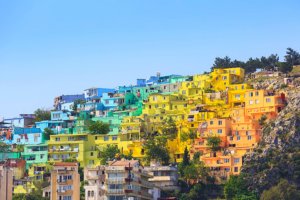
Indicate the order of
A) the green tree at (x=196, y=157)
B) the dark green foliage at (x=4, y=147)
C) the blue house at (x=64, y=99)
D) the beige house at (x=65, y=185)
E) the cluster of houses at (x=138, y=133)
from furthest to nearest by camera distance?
the blue house at (x=64, y=99), the dark green foliage at (x=4, y=147), the green tree at (x=196, y=157), the cluster of houses at (x=138, y=133), the beige house at (x=65, y=185)

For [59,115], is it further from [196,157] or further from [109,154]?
[196,157]

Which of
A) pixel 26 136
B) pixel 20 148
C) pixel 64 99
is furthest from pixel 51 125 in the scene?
pixel 64 99

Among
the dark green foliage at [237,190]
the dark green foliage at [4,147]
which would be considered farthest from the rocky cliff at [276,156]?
the dark green foliage at [4,147]

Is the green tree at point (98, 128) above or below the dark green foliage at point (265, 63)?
below

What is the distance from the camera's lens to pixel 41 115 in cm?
8981

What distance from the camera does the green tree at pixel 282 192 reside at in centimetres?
6166

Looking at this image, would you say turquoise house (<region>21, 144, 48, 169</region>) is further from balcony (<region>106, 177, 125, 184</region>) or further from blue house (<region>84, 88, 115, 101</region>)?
balcony (<region>106, 177, 125, 184</region>)

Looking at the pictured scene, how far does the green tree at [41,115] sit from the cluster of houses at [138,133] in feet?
2.16

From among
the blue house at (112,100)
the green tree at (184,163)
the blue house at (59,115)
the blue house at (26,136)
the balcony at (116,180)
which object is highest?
the blue house at (112,100)

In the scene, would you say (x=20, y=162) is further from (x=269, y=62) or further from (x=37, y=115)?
(x=269, y=62)

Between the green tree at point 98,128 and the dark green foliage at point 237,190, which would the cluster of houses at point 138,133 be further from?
the dark green foliage at point 237,190

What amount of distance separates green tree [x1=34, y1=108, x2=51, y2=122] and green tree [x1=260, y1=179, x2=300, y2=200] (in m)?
31.6

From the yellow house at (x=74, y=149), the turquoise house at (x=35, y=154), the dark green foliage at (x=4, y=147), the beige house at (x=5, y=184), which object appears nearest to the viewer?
the beige house at (x=5, y=184)

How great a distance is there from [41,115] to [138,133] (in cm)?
1679
